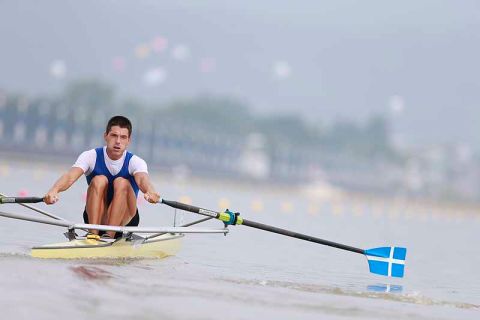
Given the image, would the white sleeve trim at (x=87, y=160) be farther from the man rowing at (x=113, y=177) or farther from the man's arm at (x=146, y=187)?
the man's arm at (x=146, y=187)

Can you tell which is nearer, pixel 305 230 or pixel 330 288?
pixel 330 288

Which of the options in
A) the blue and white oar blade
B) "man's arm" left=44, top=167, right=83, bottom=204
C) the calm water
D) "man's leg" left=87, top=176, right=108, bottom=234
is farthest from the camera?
the blue and white oar blade

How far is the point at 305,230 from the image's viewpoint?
3422 centimetres

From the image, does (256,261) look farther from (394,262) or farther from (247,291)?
(247,291)

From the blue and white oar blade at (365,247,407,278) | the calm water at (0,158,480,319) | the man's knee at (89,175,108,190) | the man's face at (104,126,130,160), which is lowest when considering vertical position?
the calm water at (0,158,480,319)

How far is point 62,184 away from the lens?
15297 mm

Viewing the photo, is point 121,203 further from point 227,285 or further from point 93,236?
point 227,285

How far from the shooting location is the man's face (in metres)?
15.6

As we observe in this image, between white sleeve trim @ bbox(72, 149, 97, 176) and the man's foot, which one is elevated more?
white sleeve trim @ bbox(72, 149, 97, 176)

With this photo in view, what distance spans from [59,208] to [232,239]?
334 inches

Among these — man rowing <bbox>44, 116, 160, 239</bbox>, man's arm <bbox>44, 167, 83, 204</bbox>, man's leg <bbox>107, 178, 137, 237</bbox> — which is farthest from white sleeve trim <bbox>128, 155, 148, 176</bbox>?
man's arm <bbox>44, 167, 83, 204</bbox>

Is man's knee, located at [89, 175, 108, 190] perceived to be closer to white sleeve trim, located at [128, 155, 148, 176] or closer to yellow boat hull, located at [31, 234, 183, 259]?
white sleeve trim, located at [128, 155, 148, 176]

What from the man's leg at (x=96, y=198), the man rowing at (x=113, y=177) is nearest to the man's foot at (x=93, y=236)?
the man rowing at (x=113, y=177)

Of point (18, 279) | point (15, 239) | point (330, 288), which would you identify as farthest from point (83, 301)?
point (15, 239)
